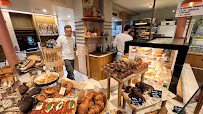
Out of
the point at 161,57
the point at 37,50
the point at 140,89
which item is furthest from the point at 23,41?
the point at 161,57

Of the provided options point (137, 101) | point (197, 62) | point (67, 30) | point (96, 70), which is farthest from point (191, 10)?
point (67, 30)

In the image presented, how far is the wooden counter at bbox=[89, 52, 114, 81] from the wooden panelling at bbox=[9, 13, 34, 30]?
345cm

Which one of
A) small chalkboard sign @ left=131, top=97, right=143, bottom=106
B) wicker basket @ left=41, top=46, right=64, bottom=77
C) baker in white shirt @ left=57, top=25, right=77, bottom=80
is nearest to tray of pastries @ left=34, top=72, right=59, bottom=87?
wicker basket @ left=41, top=46, right=64, bottom=77

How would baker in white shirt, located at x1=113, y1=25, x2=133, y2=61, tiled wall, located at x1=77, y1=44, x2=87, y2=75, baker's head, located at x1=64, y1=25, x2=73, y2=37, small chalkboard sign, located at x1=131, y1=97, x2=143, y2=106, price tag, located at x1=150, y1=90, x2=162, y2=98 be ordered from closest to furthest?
small chalkboard sign, located at x1=131, y1=97, x2=143, y2=106, price tag, located at x1=150, y1=90, x2=162, y2=98, baker's head, located at x1=64, y1=25, x2=73, y2=37, baker in white shirt, located at x1=113, y1=25, x2=133, y2=61, tiled wall, located at x1=77, y1=44, x2=87, y2=75

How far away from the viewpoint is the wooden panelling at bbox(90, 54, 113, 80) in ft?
9.96

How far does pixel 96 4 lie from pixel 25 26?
3467 millimetres

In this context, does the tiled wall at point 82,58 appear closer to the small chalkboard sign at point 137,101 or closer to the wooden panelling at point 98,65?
the wooden panelling at point 98,65

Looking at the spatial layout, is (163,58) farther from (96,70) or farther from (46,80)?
(46,80)

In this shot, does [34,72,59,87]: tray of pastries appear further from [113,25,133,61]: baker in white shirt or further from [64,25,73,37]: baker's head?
[113,25,133,61]: baker in white shirt

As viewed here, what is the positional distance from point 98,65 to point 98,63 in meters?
0.08

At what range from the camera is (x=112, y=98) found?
2.21 meters

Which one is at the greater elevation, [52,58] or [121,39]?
[121,39]

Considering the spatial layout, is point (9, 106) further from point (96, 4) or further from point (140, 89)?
point (96, 4)

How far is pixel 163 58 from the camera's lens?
199 centimetres
